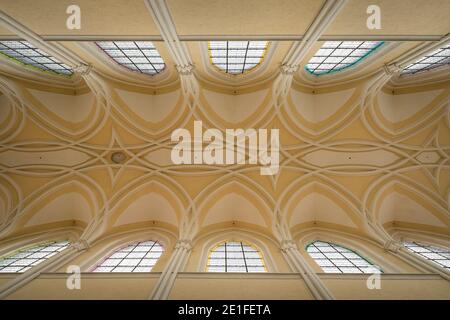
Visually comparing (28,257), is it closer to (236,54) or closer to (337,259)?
(236,54)

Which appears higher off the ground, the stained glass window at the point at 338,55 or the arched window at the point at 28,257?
the stained glass window at the point at 338,55

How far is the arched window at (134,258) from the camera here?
9.27 m

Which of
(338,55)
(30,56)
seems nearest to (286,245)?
(338,55)

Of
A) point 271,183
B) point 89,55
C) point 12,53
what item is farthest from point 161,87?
point 271,183

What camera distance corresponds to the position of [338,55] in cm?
1048

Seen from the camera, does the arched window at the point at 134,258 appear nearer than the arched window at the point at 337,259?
No

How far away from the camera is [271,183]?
41.7 feet

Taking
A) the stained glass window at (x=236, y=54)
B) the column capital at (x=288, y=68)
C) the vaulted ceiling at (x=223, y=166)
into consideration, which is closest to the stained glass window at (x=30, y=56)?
the vaulted ceiling at (x=223, y=166)

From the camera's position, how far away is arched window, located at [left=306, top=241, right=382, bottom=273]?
9.00 metres

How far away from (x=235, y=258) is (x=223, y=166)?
4.81 m

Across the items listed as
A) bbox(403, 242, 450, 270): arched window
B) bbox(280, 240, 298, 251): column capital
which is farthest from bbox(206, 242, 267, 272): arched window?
bbox(403, 242, 450, 270): arched window

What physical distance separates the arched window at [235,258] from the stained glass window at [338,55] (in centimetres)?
908

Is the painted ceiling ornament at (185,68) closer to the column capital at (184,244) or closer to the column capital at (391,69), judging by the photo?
the column capital at (184,244)
